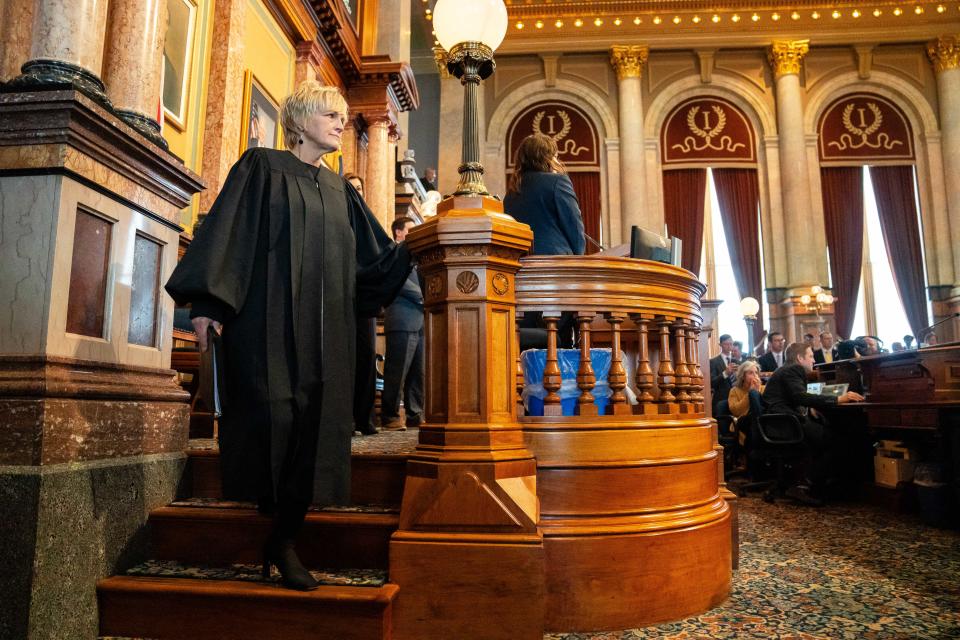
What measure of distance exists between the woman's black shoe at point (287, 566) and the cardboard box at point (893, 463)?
4567 millimetres

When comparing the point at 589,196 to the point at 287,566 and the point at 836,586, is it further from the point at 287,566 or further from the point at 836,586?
the point at 287,566

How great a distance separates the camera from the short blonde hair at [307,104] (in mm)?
2014

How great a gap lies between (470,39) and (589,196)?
1085 cm

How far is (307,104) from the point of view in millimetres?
2016

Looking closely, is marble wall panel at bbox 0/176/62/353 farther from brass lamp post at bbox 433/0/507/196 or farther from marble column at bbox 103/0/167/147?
brass lamp post at bbox 433/0/507/196

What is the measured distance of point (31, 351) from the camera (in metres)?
1.90

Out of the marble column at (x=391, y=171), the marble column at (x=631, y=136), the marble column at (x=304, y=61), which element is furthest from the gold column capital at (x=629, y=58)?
the marble column at (x=304, y=61)

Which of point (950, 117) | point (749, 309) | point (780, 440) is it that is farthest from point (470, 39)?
point (950, 117)

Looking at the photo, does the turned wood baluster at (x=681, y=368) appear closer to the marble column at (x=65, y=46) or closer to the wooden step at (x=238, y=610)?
the wooden step at (x=238, y=610)

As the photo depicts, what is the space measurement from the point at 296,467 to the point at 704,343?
2.12 metres

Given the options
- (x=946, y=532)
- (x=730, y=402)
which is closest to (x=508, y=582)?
(x=946, y=532)

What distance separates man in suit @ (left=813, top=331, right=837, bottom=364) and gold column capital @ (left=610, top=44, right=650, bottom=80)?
6.36 m

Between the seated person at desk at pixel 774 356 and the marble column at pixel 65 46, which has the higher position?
the marble column at pixel 65 46

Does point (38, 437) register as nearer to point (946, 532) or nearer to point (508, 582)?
point (508, 582)
